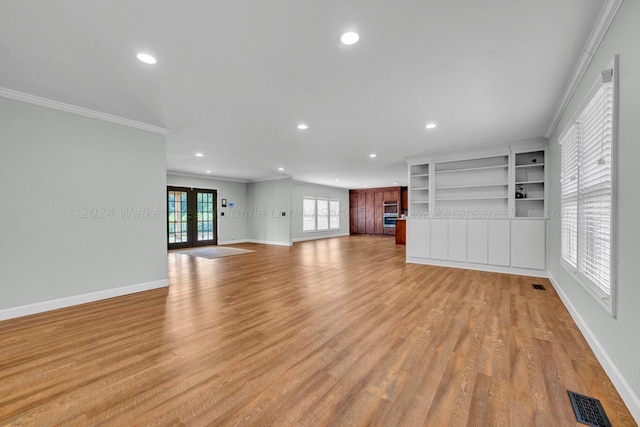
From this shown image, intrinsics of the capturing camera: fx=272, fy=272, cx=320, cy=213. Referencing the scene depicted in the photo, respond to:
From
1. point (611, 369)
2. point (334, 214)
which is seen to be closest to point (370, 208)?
point (334, 214)

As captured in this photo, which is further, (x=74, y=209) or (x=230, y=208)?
(x=230, y=208)

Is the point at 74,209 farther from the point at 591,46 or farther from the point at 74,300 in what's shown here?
the point at 591,46

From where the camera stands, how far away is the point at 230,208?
10438 mm

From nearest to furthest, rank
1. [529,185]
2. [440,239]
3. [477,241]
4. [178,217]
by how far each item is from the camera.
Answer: [529,185]
[477,241]
[440,239]
[178,217]

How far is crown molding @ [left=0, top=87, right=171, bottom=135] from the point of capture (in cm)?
302

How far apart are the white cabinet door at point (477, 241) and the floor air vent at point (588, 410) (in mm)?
3996

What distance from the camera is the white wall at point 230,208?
9.77 metres

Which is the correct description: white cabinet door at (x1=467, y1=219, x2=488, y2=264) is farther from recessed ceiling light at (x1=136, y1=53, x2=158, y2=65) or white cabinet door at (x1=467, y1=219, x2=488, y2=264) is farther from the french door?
the french door

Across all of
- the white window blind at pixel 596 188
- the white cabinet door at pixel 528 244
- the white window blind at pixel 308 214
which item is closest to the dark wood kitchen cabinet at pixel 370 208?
the white window blind at pixel 308 214

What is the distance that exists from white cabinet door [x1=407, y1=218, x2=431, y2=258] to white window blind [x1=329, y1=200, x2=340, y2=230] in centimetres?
670

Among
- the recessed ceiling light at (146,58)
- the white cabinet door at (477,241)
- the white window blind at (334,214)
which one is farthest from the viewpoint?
the white window blind at (334,214)

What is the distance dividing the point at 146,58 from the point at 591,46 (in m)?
3.62

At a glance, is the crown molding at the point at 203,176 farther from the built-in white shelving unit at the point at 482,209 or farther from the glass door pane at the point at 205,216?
the built-in white shelving unit at the point at 482,209

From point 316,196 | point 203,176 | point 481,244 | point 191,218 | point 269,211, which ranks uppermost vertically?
point 203,176
